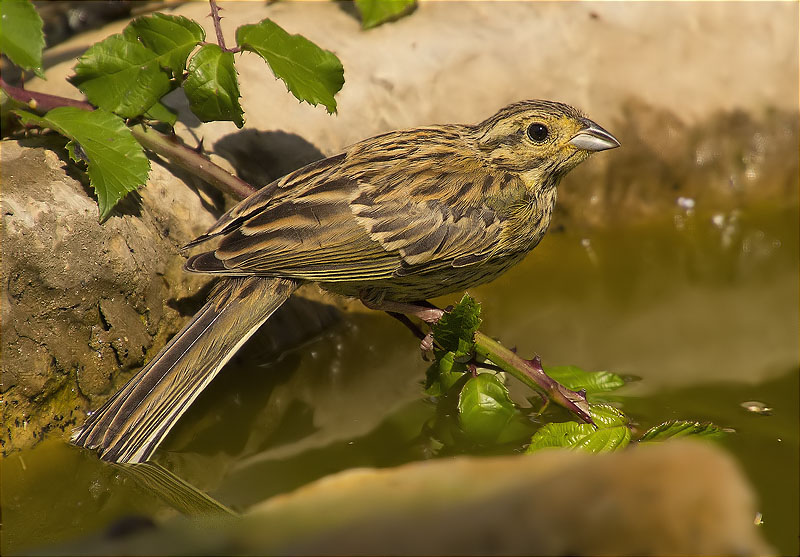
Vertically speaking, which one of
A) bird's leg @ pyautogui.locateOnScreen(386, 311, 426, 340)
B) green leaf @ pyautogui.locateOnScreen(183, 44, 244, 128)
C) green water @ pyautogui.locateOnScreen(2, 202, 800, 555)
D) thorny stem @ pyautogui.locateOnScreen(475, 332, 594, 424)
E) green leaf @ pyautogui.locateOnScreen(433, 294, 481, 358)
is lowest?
green water @ pyautogui.locateOnScreen(2, 202, 800, 555)

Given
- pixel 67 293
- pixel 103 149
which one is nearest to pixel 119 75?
pixel 103 149

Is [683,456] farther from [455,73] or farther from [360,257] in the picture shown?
[455,73]

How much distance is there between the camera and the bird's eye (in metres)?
4.04

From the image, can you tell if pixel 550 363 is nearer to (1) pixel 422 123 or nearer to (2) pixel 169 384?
(1) pixel 422 123

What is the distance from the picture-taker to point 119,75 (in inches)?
155

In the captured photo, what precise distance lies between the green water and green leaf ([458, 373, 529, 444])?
84 millimetres

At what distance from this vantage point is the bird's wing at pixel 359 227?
3.68 m

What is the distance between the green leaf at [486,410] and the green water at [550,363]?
8 centimetres

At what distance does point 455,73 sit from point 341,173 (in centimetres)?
167

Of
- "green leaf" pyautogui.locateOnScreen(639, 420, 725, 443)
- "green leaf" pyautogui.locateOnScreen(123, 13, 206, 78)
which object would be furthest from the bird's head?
"green leaf" pyautogui.locateOnScreen(123, 13, 206, 78)

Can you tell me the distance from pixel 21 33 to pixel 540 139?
2427 millimetres

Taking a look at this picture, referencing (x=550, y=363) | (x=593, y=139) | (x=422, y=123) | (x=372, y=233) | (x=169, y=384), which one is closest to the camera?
(x=169, y=384)

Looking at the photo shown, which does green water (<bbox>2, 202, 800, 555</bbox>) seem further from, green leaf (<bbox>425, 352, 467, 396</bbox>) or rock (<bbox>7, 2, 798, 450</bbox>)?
rock (<bbox>7, 2, 798, 450</bbox>)

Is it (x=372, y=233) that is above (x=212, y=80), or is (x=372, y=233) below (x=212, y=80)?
below
